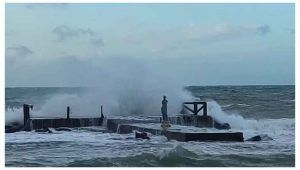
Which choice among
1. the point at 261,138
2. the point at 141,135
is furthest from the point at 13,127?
the point at 261,138

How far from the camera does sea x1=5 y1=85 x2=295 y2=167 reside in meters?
12.9

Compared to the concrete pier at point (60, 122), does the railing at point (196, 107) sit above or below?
above

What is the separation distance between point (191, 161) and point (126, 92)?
4.36 metres

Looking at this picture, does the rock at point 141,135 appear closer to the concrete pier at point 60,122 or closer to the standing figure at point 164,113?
the standing figure at point 164,113

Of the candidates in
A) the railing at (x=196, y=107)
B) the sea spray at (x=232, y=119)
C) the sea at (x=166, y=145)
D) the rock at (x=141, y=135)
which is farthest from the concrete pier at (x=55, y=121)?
the sea spray at (x=232, y=119)

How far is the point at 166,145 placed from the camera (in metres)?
14.0

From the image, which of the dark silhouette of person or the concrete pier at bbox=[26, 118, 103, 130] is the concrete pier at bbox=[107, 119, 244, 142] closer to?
the dark silhouette of person

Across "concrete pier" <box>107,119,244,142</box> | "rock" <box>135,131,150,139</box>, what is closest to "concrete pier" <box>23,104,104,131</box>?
"concrete pier" <box>107,119,244,142</box>

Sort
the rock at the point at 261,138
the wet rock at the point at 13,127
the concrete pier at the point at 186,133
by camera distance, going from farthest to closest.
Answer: the wet rock at the point at 13,127 → the rock at the point at 261,138 → the concrete pier at the point at 186,133

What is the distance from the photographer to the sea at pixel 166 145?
1291cm

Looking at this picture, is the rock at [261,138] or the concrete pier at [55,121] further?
the concrete pier at [55,121]
